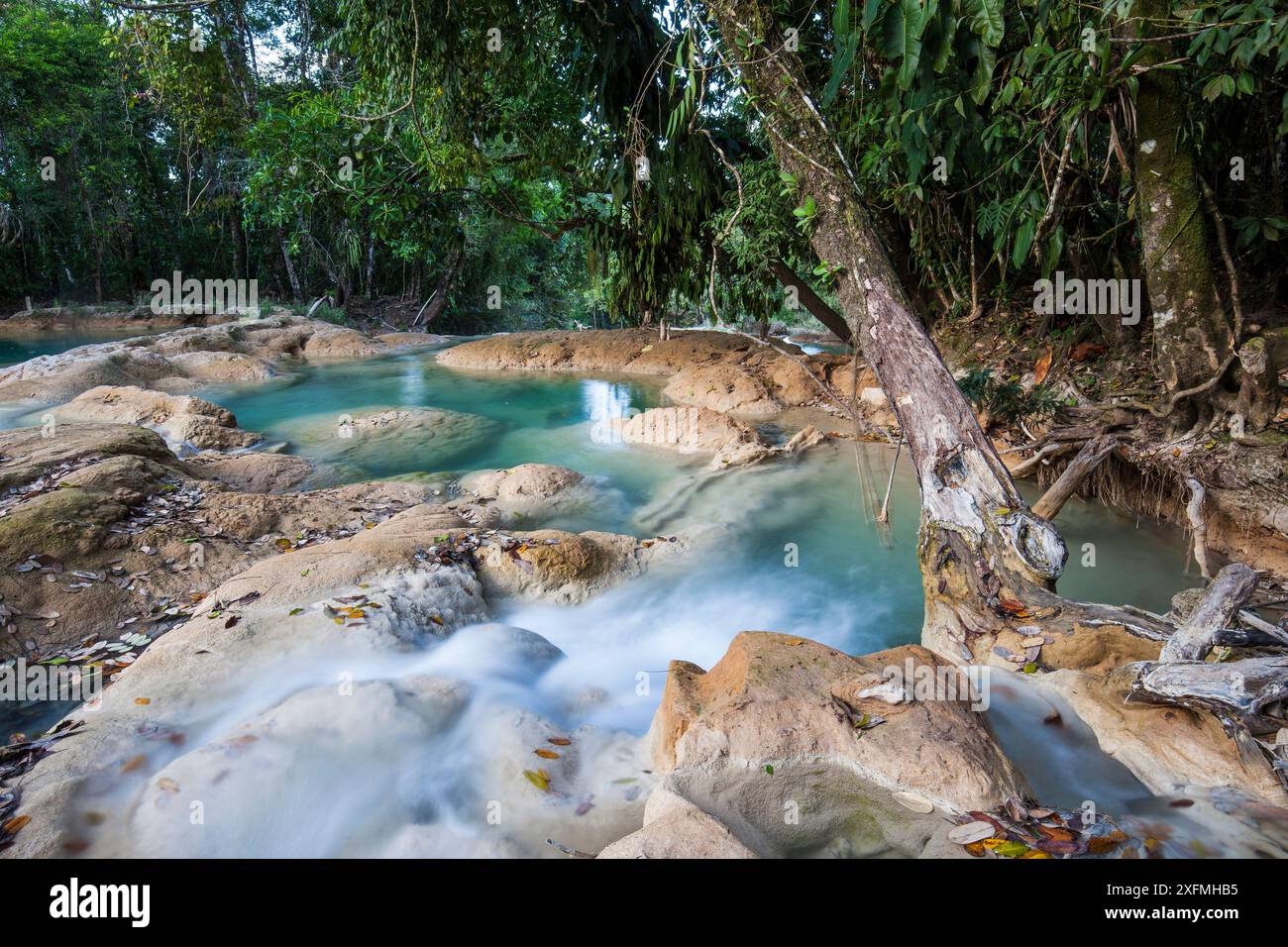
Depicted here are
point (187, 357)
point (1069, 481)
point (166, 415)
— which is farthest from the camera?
point (187, 357)

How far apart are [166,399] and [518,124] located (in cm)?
588

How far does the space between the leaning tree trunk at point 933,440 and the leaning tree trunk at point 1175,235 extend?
5.22ft

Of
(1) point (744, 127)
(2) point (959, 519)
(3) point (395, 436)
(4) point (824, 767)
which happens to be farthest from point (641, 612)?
(1) point (744, 127)

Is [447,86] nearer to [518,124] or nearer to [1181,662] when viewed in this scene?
[518,124]

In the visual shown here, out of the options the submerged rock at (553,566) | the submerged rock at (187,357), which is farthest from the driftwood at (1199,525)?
the submerged rock at (187,357)

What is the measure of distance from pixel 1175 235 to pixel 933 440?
7.09 feet

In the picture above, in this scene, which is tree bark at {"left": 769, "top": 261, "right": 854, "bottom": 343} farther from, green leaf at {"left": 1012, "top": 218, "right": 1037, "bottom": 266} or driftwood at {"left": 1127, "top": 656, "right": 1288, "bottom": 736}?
driftwood at {"left": 1127, "top": 656, "right": 1288, "bottom": 736}

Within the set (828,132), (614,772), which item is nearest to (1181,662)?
(614,772)

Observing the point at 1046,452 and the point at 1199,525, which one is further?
the point at 1046,452

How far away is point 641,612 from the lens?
435 cm

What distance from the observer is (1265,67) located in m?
4.46

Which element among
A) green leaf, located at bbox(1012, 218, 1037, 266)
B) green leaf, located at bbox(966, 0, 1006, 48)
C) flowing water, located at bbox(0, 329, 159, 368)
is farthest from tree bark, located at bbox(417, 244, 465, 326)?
green leaf, located at bbox(966, 0, 1006, 48)

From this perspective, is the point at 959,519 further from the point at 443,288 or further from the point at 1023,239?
the point at 443,288

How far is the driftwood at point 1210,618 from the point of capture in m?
2.56
